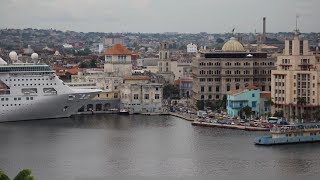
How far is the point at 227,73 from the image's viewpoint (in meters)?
34.1

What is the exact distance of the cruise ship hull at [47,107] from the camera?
99.5 ft

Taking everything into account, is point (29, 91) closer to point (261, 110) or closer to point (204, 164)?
point (261, 110)

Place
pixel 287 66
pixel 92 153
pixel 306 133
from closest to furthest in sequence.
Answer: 1. pixel 92 153
2. pixel 306 133
3. pixel 287 66

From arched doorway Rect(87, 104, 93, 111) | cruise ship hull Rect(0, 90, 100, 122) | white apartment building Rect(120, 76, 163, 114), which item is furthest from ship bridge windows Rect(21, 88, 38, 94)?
white apartment building Rect(120, 76, 163, 114)

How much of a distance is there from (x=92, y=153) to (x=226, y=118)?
331 inches

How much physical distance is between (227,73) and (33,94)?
307 inches

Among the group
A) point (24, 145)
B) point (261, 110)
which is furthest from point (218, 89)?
point (24, 145)

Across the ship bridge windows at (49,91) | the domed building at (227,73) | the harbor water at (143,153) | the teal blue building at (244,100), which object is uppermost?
the domed building at (227,73)

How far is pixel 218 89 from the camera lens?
113 ft

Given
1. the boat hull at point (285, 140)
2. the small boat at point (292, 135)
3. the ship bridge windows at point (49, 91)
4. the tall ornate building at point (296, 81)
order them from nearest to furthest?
the boat hull at point (285, 140) → the small boat at point (292, 135) → the tall ornate building at point (296, 81) → the ship bridge windows at point (49, 91)

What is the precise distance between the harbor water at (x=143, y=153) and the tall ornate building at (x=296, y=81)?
2.70 m

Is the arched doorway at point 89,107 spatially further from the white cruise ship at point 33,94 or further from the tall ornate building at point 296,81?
the tall ornate building at point 296,81

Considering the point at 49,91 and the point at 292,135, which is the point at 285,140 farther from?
the point at 49,91

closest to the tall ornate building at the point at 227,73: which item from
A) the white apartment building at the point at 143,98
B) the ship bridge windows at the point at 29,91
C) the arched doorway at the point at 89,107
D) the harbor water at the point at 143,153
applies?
the white apartment building at the point at 143,98
